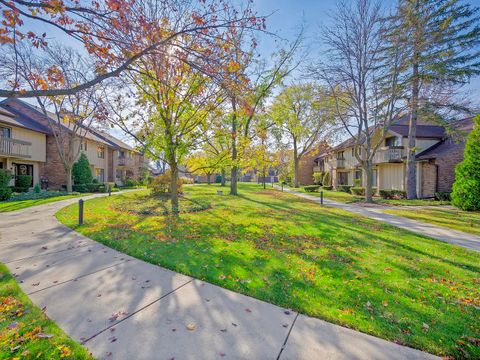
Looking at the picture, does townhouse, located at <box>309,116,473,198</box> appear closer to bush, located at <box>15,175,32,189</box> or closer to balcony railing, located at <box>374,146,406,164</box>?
balcony railing, located at <box>374,146,406,164</box>

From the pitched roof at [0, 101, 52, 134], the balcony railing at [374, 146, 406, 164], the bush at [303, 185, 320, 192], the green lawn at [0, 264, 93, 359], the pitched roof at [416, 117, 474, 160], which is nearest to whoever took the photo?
the green lawn at [0, 264, 93, 359]

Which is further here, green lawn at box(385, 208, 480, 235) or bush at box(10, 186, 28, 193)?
bush at box(10, 186, 28, 193)

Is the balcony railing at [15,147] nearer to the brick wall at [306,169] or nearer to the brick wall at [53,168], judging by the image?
the brick wall at [53,168]

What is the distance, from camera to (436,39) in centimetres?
1403

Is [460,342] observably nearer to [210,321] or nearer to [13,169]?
[210,321]

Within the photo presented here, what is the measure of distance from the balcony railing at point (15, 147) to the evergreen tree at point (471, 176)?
99.7 ft

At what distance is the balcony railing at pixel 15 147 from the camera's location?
17203mm

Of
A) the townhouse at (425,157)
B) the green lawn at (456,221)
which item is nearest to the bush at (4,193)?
the green lawn at (456,221)

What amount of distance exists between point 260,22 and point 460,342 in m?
6.30

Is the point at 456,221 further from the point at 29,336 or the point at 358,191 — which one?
the point at 29,336

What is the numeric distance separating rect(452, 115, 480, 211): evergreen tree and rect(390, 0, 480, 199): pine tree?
4129 mm

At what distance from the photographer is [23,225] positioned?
302 inches

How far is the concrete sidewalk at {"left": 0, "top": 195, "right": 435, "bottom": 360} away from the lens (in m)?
2.38

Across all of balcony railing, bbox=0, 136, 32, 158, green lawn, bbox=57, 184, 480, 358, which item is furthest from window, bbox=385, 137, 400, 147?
balcony railing, bbox=0, 136, 32, 158
